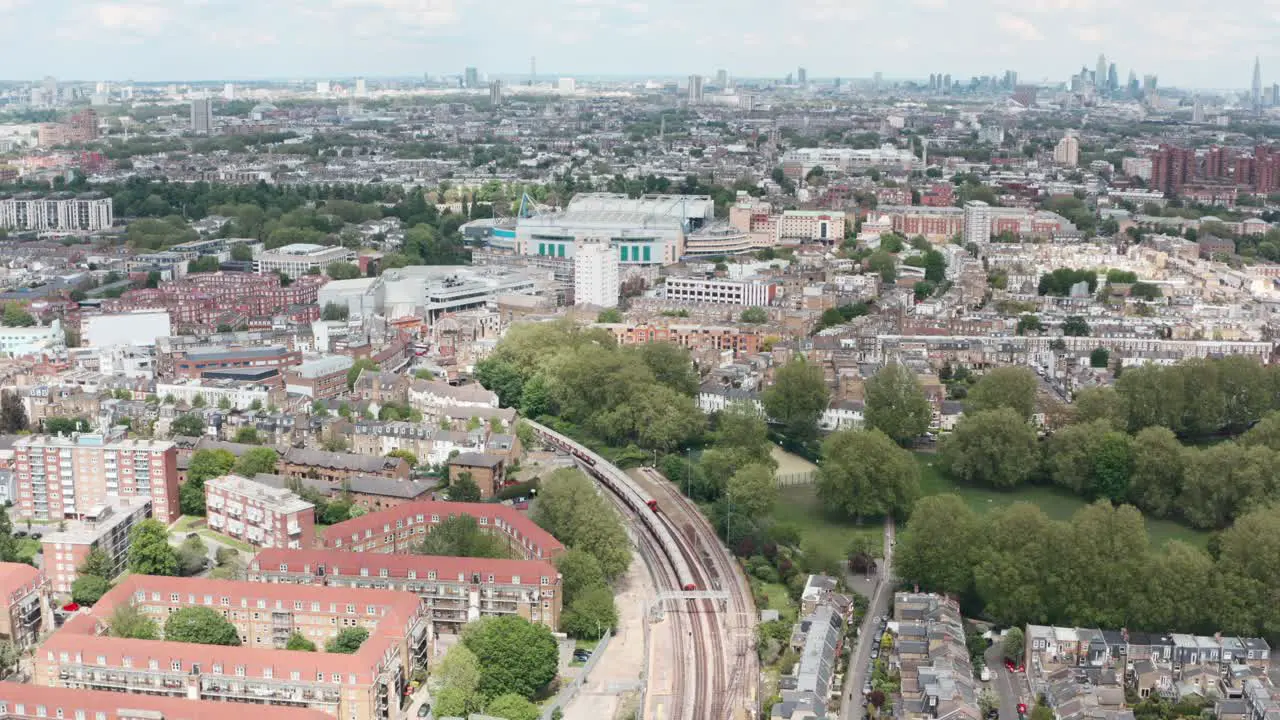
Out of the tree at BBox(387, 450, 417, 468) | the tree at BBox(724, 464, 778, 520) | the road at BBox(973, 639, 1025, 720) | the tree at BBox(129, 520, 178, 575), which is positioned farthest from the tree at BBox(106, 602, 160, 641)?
the road at BBox(973, 639, 1025, 720)

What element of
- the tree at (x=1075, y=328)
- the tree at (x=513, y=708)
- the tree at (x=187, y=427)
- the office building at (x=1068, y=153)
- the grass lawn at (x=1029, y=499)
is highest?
the office building at (x=1068, y=153)

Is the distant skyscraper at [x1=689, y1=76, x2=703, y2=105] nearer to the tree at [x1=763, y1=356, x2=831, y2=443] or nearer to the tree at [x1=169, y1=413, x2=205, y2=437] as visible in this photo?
the tree at [x1=763, y1=356, x2=831, y2=443]

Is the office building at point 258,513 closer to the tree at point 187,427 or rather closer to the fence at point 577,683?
the tree at point 187,427

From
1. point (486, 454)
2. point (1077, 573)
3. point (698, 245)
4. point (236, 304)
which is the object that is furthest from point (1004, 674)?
point (698, 245)

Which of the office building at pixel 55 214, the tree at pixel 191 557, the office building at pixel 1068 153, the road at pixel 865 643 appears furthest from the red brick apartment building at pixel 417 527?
the office building at pixel 1068 153

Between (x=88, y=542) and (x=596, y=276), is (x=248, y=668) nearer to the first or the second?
(x=88, y=542)

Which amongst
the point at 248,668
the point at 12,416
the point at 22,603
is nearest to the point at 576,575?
the point at 248,668

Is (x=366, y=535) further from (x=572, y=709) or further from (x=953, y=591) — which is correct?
(x=953, y=591)
